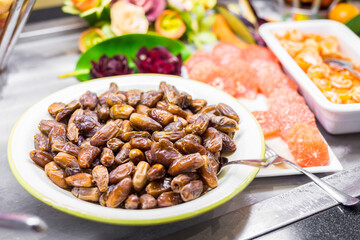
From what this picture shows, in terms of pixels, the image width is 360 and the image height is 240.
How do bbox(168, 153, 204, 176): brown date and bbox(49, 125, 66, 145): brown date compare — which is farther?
bbox(49, 125, 66, 145): brown date

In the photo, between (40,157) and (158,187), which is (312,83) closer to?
(158,187)

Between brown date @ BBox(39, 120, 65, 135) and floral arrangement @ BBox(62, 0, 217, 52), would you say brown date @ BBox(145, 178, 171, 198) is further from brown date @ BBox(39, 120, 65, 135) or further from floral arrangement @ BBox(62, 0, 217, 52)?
floral arrangement @ BBox(62, 0, 217, 52)

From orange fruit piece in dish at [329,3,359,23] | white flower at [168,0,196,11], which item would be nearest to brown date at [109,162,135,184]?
white flower at [168,0,196,11]

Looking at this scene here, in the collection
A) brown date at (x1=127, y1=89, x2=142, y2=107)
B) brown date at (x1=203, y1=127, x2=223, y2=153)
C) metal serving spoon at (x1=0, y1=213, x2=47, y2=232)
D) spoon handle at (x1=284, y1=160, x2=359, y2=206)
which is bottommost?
spoon handle at (x1=284, y1=160, x2=359, y2=206)

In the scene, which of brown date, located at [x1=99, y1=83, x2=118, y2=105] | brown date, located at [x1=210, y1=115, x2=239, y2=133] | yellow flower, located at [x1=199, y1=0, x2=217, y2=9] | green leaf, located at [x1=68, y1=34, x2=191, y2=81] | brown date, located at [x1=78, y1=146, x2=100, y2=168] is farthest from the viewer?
yellow flower, located at [x1=199, y1=0, x2=217, y2=9]

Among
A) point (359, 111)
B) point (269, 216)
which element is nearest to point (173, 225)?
point (269, 216)

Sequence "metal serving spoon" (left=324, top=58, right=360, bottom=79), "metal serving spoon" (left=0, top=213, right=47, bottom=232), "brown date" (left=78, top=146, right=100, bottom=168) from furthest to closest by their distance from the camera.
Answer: "metal serving spoon" (left=324, top=58, right=360, bottom=79), "brown date" (left=78, top=146, right=100, bottom=168), "metal serving spoon" (left=0, top=213, right=47, bottom=232)
